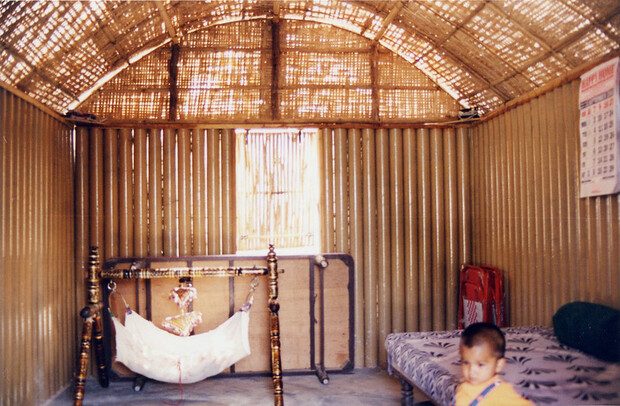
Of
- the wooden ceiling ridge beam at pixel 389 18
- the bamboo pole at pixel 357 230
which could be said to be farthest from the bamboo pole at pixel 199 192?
the wooden ceiling ridge beam at pixel 389 18

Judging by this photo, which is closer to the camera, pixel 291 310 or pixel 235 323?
pixel 235 323

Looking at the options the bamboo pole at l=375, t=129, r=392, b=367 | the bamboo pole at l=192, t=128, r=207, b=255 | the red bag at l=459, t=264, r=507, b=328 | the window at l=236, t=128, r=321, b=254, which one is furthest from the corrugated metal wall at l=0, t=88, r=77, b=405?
the red bag at l=459, t=264, r=507, b=328

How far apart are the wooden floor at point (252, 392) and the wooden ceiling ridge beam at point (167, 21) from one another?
3.76 meters

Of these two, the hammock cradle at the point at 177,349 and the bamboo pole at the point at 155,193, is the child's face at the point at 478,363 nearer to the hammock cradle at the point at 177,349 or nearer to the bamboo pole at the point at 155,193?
the hammock cradle at the point at 177,349

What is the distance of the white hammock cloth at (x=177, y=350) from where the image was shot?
4.77 meters

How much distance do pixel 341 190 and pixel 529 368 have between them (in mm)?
3156

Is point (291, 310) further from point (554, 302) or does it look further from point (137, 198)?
point (554, 302)

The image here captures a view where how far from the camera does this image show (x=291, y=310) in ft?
19.0

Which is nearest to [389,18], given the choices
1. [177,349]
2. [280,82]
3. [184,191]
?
[280,82]

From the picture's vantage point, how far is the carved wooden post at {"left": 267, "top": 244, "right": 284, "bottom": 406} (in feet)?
14.9

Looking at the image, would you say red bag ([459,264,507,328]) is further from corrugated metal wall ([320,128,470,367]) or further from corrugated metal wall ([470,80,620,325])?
corrugated metal wall ([320,128,470,367])

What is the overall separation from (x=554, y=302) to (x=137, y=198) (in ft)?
14.4

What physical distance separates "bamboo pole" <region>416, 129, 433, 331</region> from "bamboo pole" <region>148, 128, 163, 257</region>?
2.99m

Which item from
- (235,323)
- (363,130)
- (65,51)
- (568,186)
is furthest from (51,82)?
(568,186)
